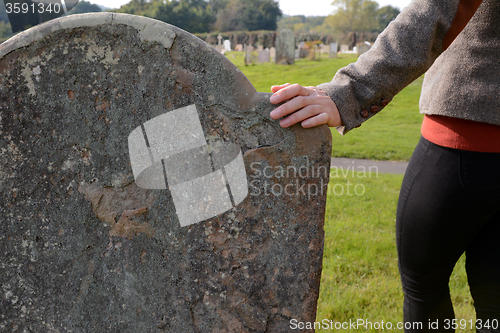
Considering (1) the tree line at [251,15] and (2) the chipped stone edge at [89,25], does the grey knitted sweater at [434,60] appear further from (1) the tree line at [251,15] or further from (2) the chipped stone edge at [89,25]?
(1) the tree line at [251,15]

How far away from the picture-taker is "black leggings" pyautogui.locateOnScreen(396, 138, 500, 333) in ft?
4.18

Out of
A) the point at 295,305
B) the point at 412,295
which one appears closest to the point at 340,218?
the point at 412,295

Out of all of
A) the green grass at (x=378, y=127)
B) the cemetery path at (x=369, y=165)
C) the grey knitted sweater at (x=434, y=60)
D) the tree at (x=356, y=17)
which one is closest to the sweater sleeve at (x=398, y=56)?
the grey knitted sweater at (x=434, y=60)

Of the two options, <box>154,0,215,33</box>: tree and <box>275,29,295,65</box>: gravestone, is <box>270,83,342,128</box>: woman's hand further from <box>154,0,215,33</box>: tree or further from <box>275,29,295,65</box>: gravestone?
<box>154,0,215,33</box>: tree

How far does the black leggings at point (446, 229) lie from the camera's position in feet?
4.18

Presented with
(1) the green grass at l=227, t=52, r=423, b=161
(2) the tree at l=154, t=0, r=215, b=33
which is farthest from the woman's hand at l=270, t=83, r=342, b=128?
(2) the tree at l=154, t=0, r=215, b=33

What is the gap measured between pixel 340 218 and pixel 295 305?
2624mm

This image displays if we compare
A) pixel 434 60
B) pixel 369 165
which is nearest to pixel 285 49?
pixel 369 165

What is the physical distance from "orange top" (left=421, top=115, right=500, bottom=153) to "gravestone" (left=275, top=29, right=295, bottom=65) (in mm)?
13509

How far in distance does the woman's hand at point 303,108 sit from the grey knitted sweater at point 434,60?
0.04 metres

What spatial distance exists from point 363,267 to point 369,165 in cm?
299

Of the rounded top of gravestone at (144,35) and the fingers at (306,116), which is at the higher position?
the rounded top of gravestone at (144,35)

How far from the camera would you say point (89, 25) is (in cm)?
119

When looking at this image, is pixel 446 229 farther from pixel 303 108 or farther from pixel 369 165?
pixel 369 165
